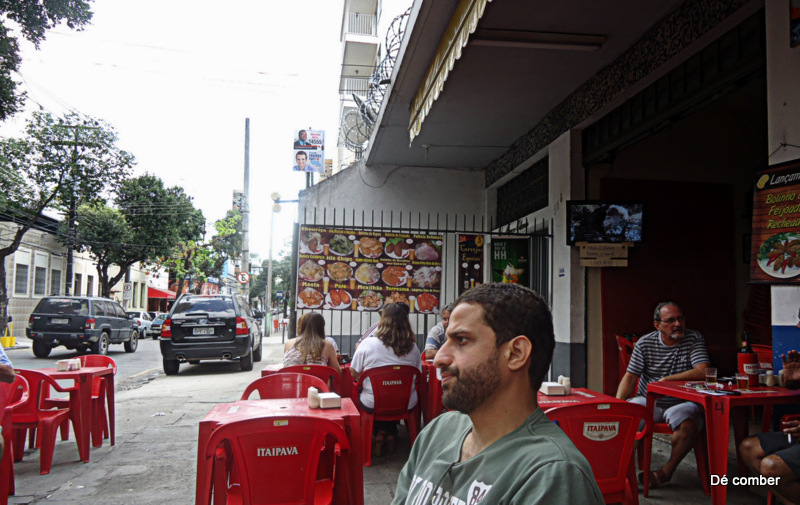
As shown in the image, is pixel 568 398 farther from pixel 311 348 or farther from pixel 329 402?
pixel 311 348

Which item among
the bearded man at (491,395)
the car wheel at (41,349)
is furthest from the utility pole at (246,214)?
the bearded man at (491,395)

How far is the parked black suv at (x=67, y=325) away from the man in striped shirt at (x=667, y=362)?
49.5 ft

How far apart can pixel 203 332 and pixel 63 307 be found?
6.71m

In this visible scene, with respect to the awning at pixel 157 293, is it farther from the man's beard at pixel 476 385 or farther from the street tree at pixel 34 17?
the man's beard at pixel 476 385

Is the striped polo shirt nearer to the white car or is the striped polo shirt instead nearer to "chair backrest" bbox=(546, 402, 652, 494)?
"chair backrest" bbox=(546, 402, 652, 494)

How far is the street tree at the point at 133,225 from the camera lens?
85.8 ft

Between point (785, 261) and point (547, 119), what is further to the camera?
point (547, 119)

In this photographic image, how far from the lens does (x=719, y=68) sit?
466cm

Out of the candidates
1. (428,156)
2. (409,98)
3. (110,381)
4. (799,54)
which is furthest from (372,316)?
(799,54)

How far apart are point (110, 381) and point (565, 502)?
5.49m

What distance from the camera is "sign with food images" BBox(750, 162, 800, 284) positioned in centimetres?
354

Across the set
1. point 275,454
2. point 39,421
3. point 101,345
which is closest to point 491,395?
point 275,454

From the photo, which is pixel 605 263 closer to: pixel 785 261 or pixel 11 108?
pixel 785 261

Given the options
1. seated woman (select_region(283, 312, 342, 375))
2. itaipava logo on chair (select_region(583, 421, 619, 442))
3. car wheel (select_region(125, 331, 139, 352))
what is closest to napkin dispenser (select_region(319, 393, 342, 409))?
itaipava logo on chair (select_region(583, 421, 619, 442))
